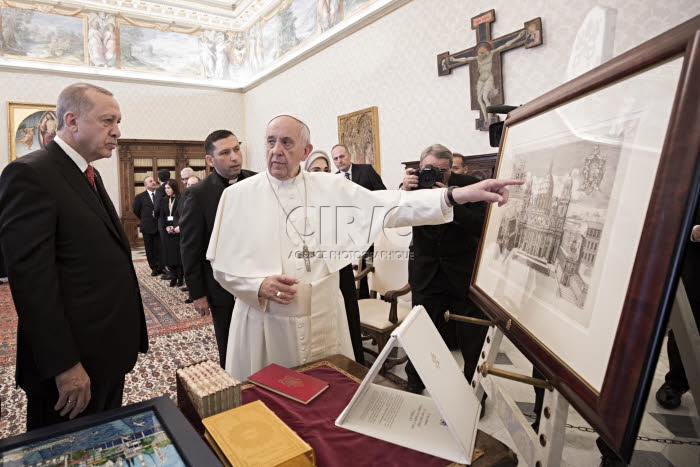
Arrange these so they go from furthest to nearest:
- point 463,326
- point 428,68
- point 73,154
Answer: point 428,68, point 463,326, point 73,154

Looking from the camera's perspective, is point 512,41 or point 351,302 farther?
point 512,41

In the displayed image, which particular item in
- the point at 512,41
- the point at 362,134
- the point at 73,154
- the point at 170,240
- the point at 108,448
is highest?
the point at 512,41

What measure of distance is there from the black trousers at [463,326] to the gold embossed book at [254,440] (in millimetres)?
1795

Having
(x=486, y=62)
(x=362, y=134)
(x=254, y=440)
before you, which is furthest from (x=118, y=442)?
(x=362, y=134)

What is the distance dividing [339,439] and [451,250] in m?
1.94

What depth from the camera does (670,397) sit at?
298cm

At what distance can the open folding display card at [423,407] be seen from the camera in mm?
1037

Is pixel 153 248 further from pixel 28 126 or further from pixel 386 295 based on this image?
pixel 386 295

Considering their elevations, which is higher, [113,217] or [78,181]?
[78,181]

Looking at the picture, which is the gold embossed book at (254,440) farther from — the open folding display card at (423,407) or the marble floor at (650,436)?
the marble floor at (650,436)

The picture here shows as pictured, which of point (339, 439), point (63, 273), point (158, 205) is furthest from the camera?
point (158, 205)

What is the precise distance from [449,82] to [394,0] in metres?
2.00

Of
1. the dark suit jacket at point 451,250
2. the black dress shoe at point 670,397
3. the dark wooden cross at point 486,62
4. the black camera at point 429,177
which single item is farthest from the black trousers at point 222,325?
the dark wooden cross at point 486,62

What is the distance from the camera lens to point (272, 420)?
44.2 inches
